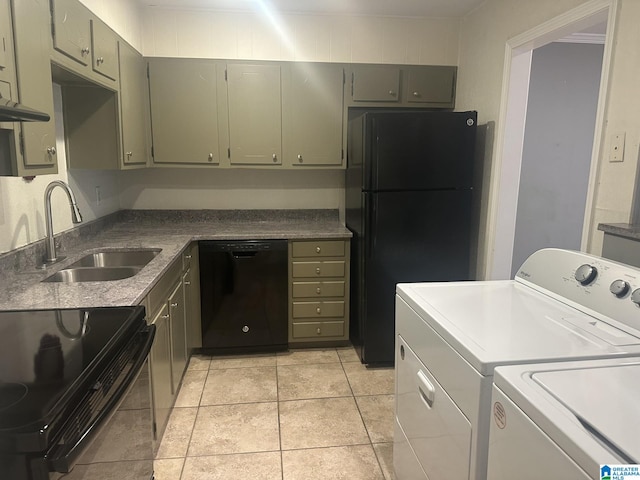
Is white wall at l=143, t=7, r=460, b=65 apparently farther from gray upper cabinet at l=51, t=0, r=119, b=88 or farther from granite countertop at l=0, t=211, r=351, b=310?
granite countertop at l=0, t=211, r=351, b=310

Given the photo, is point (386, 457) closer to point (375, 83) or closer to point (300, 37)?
point (375, 83)

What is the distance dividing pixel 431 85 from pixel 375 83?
0.45 metres

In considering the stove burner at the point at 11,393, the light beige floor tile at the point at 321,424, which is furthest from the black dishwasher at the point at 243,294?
the stove burner at the point at 11,393

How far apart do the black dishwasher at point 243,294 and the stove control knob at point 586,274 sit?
78.7 inches

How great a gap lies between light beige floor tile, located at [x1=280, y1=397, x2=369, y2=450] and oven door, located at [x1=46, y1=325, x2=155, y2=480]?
825 mm

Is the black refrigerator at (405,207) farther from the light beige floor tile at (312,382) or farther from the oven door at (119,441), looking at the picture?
the oven door at (119,441)

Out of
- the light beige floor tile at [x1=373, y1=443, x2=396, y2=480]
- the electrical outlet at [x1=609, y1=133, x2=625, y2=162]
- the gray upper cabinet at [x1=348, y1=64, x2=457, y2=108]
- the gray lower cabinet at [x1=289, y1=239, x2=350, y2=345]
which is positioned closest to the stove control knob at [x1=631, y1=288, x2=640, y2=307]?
the electrical outlet at [x1=609, y1=133, x2=625, y2=162]

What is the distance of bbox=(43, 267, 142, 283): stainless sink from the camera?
2143 mm

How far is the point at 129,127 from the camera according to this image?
284 cm

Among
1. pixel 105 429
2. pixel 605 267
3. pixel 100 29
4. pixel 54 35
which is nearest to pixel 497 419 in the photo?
pixel 605 267

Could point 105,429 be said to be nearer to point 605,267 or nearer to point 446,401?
point 446,401

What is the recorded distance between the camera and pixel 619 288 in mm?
1313

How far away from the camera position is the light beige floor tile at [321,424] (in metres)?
2.27

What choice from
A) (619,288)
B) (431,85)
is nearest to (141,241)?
(431,85)
